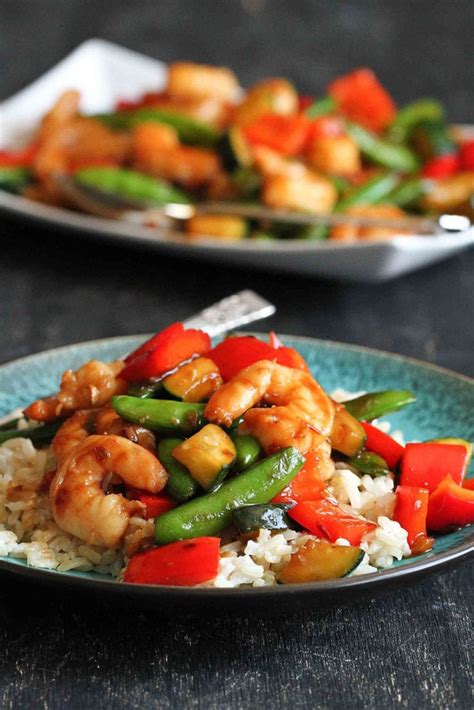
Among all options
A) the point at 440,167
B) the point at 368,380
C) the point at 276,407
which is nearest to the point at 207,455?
the point at 276,407

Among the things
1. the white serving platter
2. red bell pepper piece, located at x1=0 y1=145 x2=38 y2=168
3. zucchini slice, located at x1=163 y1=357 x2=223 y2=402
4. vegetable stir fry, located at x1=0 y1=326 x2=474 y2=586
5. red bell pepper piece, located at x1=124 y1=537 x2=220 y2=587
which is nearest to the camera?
red bell pepper piece, located at x1=124 y1=537 x2=220 y2=587

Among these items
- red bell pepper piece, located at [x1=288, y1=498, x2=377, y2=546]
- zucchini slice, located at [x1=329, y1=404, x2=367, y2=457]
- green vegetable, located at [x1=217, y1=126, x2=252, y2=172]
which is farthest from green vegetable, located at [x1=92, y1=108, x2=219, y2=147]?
red bell pepper piece, located at [x1=288, y1=498, x2=377, y2=546]

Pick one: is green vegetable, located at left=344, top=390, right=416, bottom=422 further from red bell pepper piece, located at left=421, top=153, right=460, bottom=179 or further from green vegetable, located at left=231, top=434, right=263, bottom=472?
red bell pepper piece, located at left=421, top=153, right=460, bottom=179

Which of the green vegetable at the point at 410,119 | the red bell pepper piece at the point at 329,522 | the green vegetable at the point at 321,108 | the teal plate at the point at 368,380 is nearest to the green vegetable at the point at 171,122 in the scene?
the green vegetable at the point at 321,108

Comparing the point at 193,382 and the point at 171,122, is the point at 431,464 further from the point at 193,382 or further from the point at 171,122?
the point at 171,122

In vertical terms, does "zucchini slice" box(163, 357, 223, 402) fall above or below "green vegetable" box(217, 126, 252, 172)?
above

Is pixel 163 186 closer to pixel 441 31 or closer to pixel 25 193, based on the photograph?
pixel 25 193
